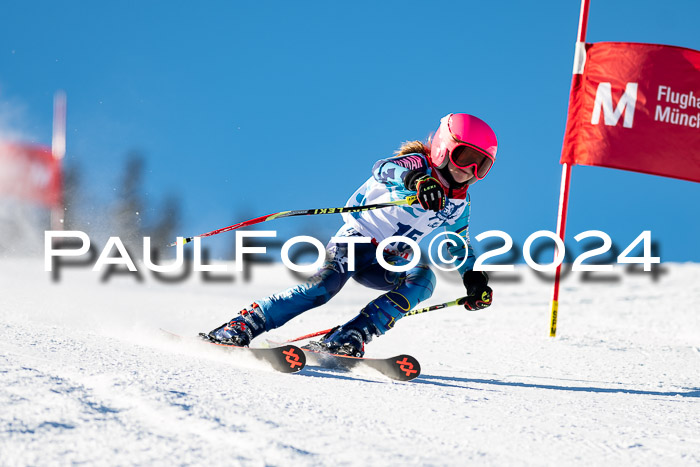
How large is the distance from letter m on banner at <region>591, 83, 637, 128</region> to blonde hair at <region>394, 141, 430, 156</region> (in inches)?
159

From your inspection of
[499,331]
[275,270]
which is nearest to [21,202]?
[275,270]

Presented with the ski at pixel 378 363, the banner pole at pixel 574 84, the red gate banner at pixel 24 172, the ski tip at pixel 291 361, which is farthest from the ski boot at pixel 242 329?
the red gate banner at pixel 24 172

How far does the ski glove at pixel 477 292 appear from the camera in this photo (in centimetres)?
381

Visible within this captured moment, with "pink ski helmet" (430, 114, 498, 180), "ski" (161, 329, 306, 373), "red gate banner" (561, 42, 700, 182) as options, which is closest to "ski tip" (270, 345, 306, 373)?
"ski" (161, 329, 306, 373)

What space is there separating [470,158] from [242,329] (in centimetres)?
159

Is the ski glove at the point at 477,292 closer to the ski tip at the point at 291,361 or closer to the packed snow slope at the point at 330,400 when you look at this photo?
the packed snow slope at the point at 330,400

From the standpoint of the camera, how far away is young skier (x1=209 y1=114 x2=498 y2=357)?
11.4 feet

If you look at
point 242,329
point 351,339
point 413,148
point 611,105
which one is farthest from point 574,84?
point 242,329

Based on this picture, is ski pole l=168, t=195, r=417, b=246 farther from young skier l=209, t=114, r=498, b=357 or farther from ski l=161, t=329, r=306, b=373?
ski l=161, t=329, r=306, b=373

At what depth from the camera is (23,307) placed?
482 centimetres

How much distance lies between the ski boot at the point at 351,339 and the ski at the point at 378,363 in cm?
4

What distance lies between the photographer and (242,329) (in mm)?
3498

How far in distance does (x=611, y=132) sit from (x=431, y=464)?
6349 millimetres

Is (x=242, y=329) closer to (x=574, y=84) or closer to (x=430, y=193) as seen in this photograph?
(x=430, y=193)
